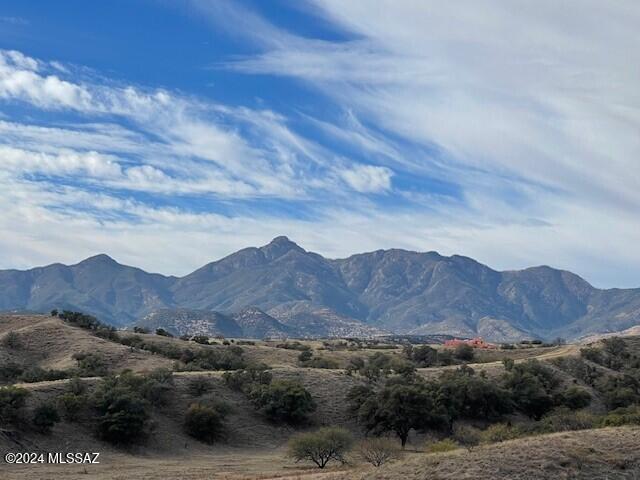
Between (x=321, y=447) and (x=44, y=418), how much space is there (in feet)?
75.7

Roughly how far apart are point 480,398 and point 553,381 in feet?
63.3

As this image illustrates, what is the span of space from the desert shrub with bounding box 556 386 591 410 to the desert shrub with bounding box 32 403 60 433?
202 feet

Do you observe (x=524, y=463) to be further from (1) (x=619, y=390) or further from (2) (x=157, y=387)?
(1) (x=619, y=390)

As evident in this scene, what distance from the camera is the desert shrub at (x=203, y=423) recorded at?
6412 centimetres

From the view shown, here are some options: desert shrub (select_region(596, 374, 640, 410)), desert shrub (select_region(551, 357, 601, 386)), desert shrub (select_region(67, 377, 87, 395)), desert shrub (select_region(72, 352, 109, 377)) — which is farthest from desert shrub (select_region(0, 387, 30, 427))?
desert shrub (select_region(551, 357, 601, 386))

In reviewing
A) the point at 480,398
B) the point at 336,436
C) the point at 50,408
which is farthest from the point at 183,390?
the point at 480,398

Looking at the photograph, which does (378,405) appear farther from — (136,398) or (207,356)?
(207,356)

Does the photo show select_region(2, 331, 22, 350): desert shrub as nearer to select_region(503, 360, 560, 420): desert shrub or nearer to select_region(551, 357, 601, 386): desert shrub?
select_region(503, 360, 560, 420): desert shrub

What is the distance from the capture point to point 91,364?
281 ft

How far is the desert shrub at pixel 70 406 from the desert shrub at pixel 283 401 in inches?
736

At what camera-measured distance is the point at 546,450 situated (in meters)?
33.2

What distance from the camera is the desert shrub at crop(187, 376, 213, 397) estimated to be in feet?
234

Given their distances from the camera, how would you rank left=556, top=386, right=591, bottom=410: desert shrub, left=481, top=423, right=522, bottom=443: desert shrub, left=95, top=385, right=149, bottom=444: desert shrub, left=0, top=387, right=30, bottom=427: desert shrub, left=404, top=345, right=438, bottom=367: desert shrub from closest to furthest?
left=481, top=423, right=522, bottom=443: desert shrub < left=0, top=387, right=30, bottom=427: desert shrub < left=95, top=385, right=149, bottom=444: desert shrub < left=556, top=386, right=591, bottom=410: desert shrub < left=404, top=345, right=438, bottom=367: desert shrub

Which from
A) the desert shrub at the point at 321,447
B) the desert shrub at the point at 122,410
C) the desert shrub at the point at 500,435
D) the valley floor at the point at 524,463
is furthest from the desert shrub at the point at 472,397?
the valley floor at the point at 524,463
